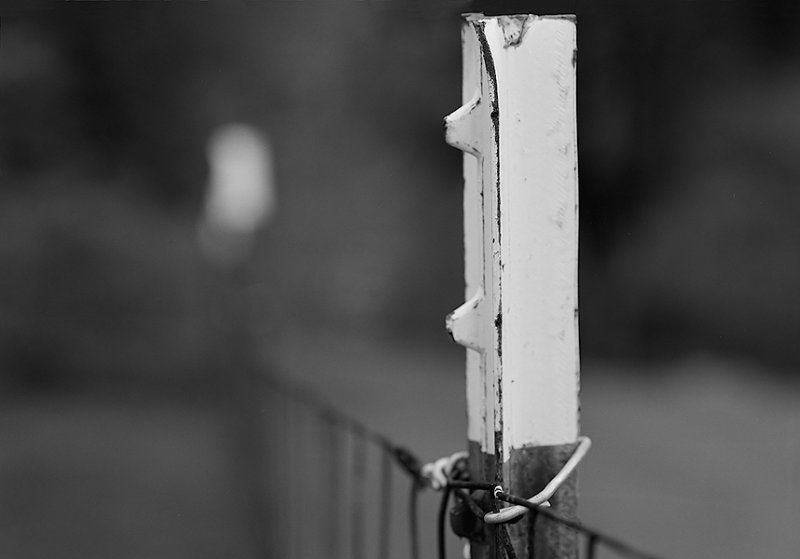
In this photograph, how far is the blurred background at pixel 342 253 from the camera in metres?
4.99

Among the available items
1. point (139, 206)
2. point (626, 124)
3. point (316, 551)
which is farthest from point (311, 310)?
point (316, 551)

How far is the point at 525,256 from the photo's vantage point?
86 cm

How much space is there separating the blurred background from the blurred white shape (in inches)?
1.0


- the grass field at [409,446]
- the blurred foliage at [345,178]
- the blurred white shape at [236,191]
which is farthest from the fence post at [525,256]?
the blurred white shape at [236,191]

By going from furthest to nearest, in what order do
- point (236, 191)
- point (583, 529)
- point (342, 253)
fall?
point (342, 253) < point (236, 191) < point (583, 529)

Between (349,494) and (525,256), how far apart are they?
3.70 metres

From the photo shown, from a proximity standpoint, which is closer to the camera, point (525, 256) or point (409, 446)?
point (525, 256)

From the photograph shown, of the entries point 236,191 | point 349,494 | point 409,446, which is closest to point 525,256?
point 349,494

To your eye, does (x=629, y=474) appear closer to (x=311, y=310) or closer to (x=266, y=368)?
(x=266, y=368)

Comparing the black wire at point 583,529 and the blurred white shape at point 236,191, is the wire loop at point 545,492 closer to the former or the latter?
the black wire at point 583,529

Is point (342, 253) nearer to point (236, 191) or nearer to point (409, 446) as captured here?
point (236, 191)

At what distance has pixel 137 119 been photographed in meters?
8.62

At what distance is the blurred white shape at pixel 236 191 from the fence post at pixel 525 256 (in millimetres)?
7019

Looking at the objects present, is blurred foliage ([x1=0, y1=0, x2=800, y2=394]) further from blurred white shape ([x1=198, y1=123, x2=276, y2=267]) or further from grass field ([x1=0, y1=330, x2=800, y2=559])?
grass field ([x1=0, y1=330, x2=800, y2=559])
